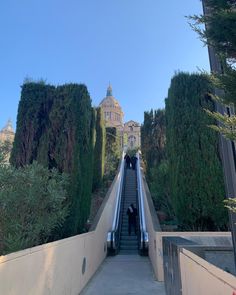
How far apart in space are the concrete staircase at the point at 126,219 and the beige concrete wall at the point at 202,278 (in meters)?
8.03

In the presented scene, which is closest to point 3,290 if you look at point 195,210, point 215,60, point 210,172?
point 215,60

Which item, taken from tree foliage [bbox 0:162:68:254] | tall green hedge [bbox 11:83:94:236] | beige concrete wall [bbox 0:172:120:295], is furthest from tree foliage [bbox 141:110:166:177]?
tree foliage [bbox 0:162:68:254]

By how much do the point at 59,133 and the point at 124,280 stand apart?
441 centimetres

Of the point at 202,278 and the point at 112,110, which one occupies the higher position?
the point at 112,110

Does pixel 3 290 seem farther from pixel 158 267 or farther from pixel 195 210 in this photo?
pixel 195 210

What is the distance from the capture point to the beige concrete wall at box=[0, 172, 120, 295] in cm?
259

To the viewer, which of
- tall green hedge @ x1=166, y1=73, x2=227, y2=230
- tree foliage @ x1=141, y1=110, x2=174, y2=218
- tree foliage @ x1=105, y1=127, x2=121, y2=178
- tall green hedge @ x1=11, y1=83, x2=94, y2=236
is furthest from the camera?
tree foliage @ x1=105, y1=127, x2=121, y2=178

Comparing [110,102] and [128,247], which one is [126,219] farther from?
Answer: [110,102]

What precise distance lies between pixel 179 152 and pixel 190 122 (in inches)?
38.4

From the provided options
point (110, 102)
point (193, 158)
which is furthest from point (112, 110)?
point (193, 158)

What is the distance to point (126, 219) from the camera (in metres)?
13.6

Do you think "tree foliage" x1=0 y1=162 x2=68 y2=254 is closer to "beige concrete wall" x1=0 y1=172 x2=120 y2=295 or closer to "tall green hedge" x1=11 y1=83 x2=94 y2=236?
"beige concrete wall" x1=0 y1=172 x2=120 y2=295

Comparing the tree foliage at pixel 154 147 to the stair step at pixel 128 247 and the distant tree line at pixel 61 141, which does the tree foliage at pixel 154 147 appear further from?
the distant tree line at pixel 61 141

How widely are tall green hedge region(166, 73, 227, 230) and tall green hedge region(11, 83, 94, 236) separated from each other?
273 centimetres
